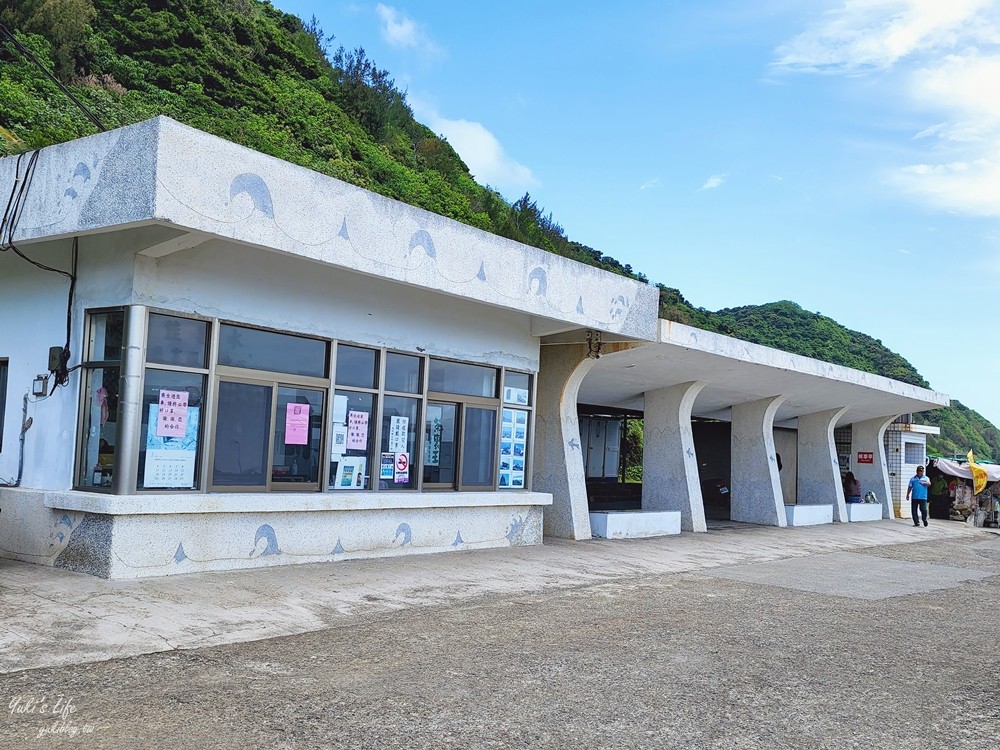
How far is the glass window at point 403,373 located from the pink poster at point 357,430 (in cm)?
56

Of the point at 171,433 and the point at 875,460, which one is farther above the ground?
the point at 875,460

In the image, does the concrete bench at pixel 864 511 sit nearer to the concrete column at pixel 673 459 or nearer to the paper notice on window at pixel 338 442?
the concrete column at pixel 673 459

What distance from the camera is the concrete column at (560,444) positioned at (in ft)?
47.1

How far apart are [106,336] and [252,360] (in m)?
1.45

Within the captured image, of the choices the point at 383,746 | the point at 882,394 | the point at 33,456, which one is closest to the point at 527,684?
the point at 383,746

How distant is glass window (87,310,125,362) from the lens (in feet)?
28.4

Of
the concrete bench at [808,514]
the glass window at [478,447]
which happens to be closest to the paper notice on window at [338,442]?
the glass window at [478,447]

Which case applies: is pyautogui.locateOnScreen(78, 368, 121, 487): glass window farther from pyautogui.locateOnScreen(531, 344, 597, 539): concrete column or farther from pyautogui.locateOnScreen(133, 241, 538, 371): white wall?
pyautogui.locateOnScreen(531, 344, 597, 539): concrete column

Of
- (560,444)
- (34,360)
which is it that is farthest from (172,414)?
(560,444)

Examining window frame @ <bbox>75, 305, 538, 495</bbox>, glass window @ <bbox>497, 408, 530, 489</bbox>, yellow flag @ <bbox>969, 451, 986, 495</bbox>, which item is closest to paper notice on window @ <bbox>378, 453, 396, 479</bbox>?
window frame @ <bbox>75, 305, 538, 495</bbox>

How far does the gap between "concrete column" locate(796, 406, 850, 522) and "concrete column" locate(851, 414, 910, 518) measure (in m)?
3.06

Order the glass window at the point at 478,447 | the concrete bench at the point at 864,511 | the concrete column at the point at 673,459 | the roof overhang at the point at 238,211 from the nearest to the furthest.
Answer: the roof overhang at the point at 238,211 → the glass window at the point at 478,447 → the concrete column at the point at 673,459 → the concrete bench at the point at 864,511

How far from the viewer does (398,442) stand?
11406 millimetres

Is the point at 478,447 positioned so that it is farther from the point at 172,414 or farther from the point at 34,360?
the point at 34,360
